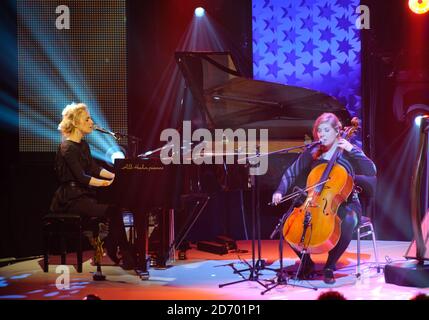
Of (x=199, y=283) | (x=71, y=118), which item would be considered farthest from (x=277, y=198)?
(x=71, y=118)

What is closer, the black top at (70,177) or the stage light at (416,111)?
the black top at (70,177)

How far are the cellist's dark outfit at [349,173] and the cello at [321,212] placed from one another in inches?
8.3

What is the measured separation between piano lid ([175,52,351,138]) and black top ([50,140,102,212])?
127 cm

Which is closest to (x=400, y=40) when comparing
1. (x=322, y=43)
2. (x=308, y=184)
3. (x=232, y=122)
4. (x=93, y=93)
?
(x=322, y=43)

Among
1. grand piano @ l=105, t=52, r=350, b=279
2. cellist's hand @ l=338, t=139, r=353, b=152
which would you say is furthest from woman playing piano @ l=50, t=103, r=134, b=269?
cellist's hand @ l=338, t=139, r=353, b=152

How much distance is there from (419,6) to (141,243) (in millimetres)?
4010

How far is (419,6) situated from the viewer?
622 centimetres

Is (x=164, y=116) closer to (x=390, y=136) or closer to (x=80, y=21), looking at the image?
(x=80, y=21)

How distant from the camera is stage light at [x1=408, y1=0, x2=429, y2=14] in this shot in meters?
6.20

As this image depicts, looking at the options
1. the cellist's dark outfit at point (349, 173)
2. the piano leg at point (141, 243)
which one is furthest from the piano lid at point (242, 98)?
the piano leg at point (141, 243)

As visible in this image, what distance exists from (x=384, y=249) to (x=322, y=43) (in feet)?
8.60

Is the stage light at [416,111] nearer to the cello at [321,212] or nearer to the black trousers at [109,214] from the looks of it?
the cello at [321,212]

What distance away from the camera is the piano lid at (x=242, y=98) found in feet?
18.4

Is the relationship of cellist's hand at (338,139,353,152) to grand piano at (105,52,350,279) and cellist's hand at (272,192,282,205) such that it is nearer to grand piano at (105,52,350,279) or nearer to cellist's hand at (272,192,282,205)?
cellist's hand at (272,192,282,205)
